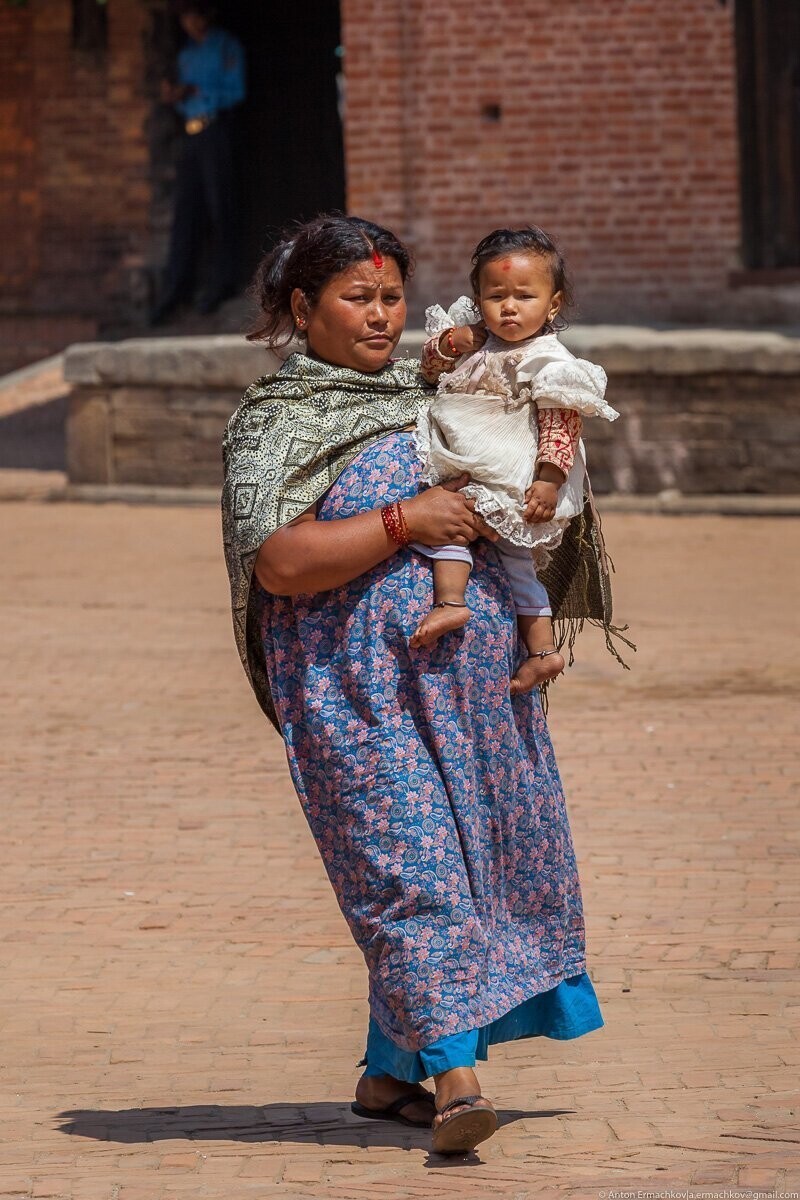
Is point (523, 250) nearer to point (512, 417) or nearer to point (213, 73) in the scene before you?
point (512, 417)

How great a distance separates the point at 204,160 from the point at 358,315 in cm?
1394

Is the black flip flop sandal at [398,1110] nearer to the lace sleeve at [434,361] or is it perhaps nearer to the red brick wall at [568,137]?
the lace sleeve at [434,361]

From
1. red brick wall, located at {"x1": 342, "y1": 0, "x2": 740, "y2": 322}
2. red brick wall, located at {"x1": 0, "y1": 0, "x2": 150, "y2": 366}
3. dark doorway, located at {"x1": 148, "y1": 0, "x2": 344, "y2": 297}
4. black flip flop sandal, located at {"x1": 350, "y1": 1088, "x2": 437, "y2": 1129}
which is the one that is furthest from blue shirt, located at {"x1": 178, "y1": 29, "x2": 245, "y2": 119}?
black flip flop sandal, located at {"x1": 350, "y1": 1088, "x2": 437, "y2": 1129}

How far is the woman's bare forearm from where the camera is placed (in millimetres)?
3453

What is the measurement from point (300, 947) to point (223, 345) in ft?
26.5

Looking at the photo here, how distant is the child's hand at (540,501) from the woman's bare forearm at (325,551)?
9.8 inches

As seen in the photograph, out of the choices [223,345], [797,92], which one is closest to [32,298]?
[223,345]

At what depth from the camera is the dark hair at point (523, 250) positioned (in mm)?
3492

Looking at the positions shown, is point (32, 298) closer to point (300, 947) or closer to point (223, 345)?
point (223, 345)

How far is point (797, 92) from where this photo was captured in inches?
559

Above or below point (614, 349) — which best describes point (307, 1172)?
below

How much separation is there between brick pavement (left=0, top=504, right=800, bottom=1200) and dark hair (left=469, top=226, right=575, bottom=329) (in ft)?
5.13

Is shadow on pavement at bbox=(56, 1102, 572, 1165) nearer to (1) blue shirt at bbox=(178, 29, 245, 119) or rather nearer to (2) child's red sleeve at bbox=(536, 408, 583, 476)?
(2) child's red sleeve at bbox=(536, 408, 583, 476)

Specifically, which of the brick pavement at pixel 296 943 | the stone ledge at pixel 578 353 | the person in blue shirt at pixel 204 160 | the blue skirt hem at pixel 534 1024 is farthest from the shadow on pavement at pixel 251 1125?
the person in blue shirt at pixel 204 160
